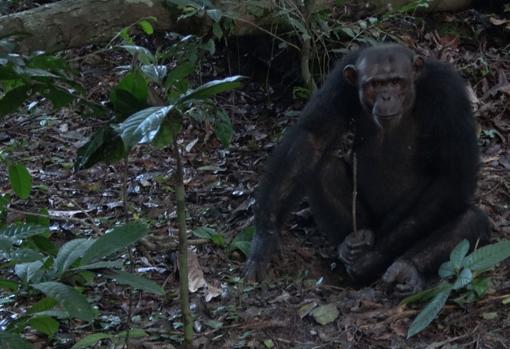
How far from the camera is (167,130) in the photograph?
314 centimetres

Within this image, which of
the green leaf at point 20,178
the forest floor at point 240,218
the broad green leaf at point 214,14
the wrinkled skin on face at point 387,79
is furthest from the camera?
the broad green leaf at point 214,14

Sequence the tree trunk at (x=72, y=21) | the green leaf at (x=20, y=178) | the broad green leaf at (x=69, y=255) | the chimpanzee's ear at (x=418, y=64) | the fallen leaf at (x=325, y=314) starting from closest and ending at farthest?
the broad green leaf at (x=69, y=255) < the green leaf at (x=20, y=178) < the fallen leaf at (x=325, y=314) < the chimpanzee's ear at (x=418, y=64) < the tree trunk at (x=72, y=21)

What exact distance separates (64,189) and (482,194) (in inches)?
132

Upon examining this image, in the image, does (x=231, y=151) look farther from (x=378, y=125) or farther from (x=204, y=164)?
(x=378, y=125)

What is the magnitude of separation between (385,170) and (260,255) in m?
1.06

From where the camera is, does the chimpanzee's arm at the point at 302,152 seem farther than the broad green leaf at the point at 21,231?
Yes

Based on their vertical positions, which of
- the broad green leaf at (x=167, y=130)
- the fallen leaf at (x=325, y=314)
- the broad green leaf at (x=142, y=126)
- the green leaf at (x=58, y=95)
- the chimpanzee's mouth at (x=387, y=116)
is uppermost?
the green leaf at (x=58, y=95)

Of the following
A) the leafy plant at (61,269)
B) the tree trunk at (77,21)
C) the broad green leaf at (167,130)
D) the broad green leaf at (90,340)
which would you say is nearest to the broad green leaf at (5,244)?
the leafy plant at (61,269)

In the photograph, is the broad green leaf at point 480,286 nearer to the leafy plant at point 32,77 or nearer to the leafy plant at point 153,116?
the leafy plant at point 153,116

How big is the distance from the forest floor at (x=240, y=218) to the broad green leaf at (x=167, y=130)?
703 millimetres

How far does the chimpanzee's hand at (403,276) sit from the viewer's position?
484 cm

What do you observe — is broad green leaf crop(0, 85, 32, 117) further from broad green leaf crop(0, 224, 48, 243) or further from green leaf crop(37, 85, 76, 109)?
broad green leaf crop(0, 224, 48, 243)

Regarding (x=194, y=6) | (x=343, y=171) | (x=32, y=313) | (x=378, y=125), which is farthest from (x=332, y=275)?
(x=32, y=313)

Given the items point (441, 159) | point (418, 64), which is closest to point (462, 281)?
point (441, 159)
